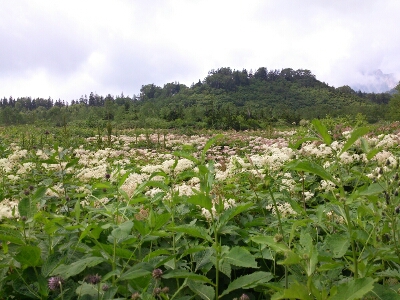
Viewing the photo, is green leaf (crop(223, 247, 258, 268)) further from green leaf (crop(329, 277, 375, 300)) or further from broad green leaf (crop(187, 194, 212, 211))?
green leaf (crop(329, 277, 375, 300))

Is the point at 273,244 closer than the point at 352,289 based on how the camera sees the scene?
No

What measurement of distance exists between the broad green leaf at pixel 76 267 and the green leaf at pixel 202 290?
409 millimetres

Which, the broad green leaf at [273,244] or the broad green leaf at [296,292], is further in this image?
the broad green leaf at [273,244]

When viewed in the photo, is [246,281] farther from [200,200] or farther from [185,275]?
[200,200]

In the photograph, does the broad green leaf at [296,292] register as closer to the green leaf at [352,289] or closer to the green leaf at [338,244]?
the green leaf at [352,289]

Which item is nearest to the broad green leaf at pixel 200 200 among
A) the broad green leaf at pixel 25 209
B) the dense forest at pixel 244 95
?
the broad green leaf at pixel 25 209

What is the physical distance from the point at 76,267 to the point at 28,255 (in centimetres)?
23

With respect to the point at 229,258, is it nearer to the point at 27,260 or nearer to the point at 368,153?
the point at 368,153

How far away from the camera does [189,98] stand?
99250mm

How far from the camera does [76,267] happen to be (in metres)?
1.29

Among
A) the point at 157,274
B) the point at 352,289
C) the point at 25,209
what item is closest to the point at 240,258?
the point at 157,274

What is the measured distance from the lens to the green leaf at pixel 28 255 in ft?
4.34

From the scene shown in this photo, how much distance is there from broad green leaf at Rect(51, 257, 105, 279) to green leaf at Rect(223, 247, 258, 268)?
558 mm

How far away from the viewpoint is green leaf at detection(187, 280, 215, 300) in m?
1.39
